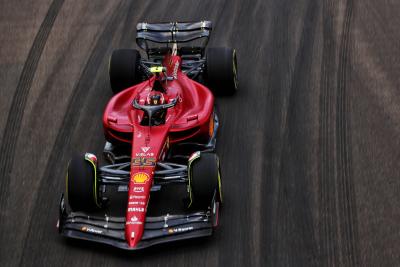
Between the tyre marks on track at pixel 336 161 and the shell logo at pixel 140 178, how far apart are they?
235 centimetres

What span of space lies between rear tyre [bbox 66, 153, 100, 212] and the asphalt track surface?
1.94ft

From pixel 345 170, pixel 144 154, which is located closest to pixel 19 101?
pixel 144 154

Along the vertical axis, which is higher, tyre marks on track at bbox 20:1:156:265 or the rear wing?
the rear wing

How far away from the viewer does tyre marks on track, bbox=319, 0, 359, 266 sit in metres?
11.7

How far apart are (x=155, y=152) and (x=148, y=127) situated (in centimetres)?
63

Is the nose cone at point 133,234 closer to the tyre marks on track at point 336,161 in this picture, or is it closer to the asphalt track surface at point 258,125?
the asphalt track surface at point 258,125

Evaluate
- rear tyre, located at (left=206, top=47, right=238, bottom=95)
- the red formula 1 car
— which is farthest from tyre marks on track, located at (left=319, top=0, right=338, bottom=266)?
rear tyre, located at (left=206, top=47, right=238, bottom=95)

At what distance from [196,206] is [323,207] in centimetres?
173

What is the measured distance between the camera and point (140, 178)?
39.5ft

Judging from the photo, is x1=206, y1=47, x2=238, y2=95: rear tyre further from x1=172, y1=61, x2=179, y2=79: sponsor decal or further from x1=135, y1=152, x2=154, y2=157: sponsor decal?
x1=135, y1=152, x2=154, y2=157: sponsor decal

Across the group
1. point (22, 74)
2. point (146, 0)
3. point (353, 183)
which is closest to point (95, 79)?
point (22, 74)

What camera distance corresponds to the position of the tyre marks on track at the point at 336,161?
11.7 meters

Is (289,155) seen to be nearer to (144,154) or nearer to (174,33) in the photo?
(144,154)

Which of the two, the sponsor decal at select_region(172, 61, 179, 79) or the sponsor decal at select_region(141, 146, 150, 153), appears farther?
the sponsor decal at select_region(172, 61, 179, 79)
